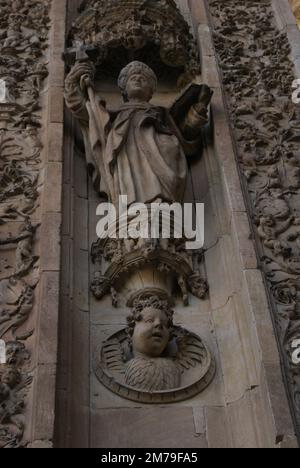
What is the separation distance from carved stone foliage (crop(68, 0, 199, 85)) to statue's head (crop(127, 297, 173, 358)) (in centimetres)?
381

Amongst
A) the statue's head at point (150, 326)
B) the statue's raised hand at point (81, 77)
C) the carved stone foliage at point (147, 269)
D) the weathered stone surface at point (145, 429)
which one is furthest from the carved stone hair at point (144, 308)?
the statue's raised hand at point (81, 77)

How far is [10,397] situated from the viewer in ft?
18.3

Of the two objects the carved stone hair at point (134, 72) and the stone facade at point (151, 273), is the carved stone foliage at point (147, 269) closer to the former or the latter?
the stone facade at point (151, 273)

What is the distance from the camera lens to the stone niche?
568 centimetres

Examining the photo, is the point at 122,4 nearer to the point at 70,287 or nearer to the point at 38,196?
the point at 38,196

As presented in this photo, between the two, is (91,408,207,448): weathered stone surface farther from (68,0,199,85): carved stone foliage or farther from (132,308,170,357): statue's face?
(68,0,199,85): carved stone foliage

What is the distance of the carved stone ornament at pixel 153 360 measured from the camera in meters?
5.98

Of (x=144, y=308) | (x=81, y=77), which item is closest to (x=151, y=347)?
(x=144, y=308)

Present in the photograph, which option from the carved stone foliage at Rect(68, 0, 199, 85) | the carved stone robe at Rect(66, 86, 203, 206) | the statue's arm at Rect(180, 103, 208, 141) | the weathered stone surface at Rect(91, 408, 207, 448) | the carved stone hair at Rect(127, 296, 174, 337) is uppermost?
the carved stone foliage at Rect(68, 0, 199, 85)

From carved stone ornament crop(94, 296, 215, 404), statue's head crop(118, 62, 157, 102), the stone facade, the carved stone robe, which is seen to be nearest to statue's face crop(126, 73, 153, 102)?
statue's head crop(118, 62, 157, 102)

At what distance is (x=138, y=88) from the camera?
8.14 m

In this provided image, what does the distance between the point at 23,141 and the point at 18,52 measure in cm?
180

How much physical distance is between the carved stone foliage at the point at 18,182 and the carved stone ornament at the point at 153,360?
29.0 inches
